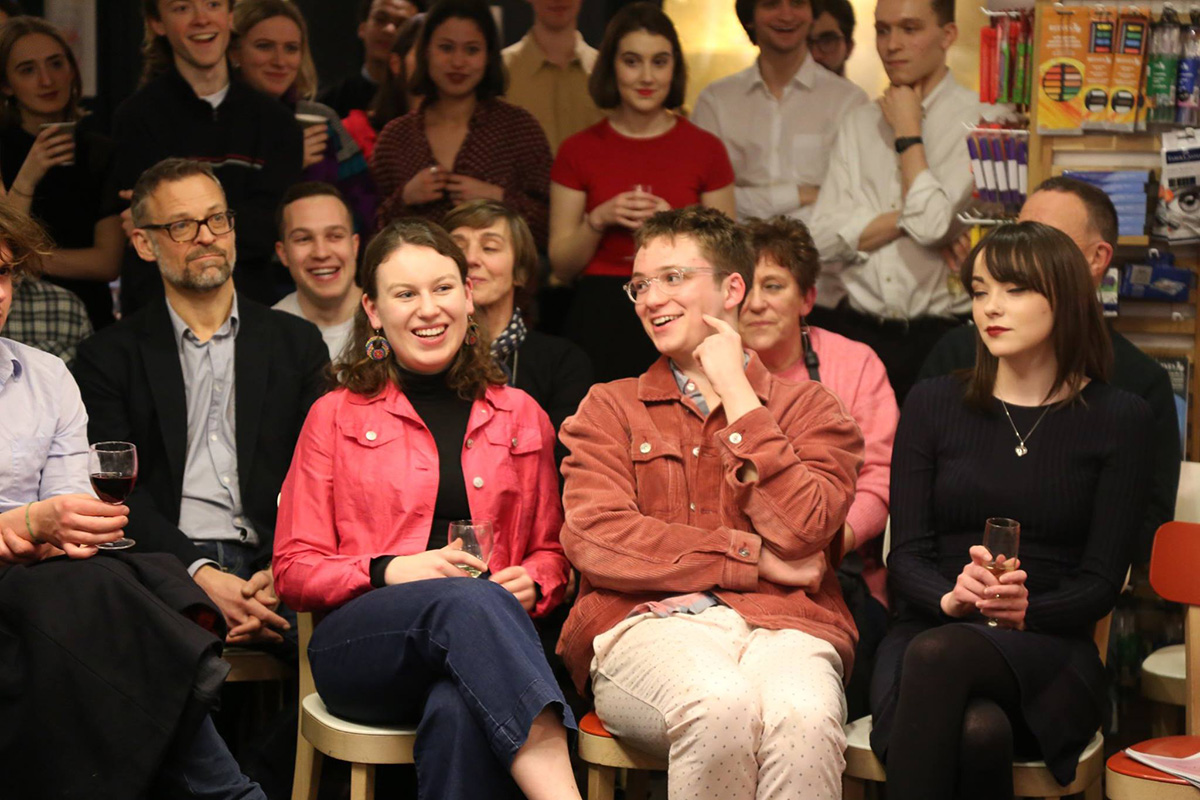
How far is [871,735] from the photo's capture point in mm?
2844

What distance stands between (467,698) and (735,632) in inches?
21.6

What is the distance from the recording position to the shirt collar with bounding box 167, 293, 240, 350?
11.9 ft

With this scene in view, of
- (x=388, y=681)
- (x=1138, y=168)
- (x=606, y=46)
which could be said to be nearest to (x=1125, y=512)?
(x=1138, y=168)

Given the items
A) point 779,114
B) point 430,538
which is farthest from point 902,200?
point 430,538

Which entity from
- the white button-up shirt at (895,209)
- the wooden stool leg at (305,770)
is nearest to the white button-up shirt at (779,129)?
→ the white button-up shirt at (895,209)

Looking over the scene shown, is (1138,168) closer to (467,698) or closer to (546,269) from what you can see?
(546,269)

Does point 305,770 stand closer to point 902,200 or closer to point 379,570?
point 379,570

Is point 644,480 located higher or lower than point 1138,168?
lower

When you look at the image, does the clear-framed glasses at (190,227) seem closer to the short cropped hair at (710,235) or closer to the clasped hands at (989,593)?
the short cropped hair at (710,235)

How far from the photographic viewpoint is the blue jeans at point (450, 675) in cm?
273

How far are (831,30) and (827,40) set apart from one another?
1.4 inches

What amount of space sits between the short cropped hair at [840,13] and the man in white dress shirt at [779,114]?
13 centimetres

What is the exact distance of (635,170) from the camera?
4.41 metres

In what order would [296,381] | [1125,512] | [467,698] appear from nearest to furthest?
[467,698]
[1125,512]
[296,381]
